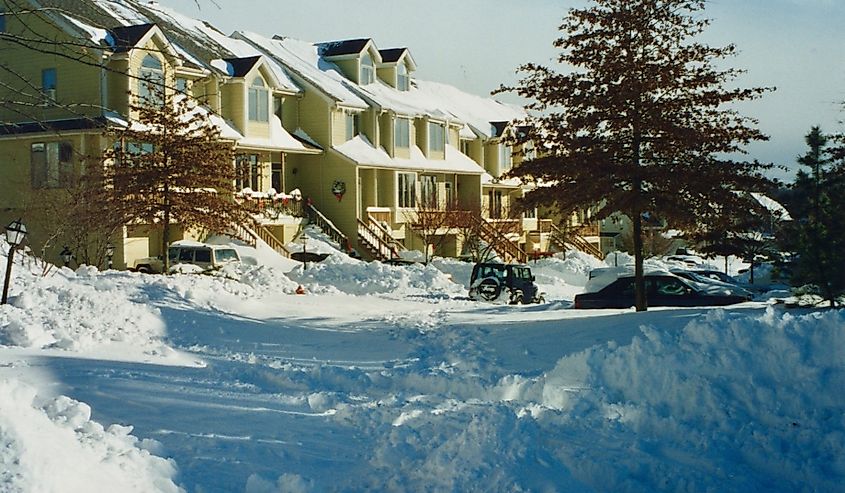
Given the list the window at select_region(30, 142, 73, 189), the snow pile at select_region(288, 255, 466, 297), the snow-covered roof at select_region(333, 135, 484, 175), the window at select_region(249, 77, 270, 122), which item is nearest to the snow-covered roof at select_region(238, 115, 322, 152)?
the window at select_region(249, 77, 270, 122)

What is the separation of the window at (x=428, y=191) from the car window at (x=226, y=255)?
17090 mm

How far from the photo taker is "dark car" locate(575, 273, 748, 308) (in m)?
22.9

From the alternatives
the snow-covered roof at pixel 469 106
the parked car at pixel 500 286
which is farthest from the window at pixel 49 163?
the snow-covered roof at pixel 469 106

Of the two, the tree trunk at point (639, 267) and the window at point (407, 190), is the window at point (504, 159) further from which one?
the tree trunk at point (639, 267)

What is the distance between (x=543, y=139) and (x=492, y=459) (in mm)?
13063

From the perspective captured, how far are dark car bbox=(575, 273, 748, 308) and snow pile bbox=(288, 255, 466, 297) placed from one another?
275 inches

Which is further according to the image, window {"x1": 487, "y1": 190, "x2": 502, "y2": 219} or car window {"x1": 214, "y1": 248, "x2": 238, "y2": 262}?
window {"x1": 487, "y1": 190, "x2": 502, "y2": 219}

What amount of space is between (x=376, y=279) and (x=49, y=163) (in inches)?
524

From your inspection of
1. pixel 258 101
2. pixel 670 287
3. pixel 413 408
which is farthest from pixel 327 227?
pixel 413 408

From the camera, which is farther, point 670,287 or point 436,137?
point 436,137

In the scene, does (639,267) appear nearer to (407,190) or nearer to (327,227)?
(327,227)

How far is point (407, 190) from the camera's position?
4662cm

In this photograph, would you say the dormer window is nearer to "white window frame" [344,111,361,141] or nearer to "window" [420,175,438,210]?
"white window frame" [344,111,361,141]

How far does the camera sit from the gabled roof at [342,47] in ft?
160
